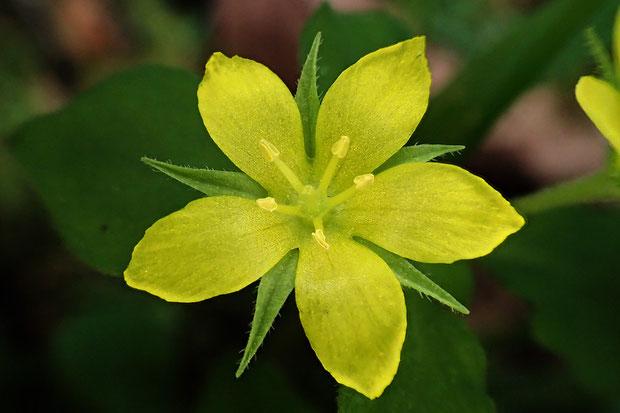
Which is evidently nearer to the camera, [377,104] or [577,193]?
[377,104]

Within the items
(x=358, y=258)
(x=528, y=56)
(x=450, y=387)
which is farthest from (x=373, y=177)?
(x=528, y=56)

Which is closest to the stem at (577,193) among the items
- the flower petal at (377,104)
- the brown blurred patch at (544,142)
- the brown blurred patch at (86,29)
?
the flower petal at (377,104)

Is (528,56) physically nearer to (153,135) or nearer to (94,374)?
(153,135)

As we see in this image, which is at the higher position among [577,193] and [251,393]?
[577,193]

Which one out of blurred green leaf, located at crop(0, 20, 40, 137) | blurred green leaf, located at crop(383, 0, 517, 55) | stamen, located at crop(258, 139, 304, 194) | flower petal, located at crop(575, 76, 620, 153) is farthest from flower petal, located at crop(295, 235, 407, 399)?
blurred green leaf, located at crop(383, 0, 517, 55)

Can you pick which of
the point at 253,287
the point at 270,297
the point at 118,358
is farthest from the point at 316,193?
the point at 118,358

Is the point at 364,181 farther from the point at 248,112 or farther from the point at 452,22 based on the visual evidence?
the point at 452,22

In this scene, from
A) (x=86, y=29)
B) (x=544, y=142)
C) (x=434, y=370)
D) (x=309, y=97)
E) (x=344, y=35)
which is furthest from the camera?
(x=544, y=142)
